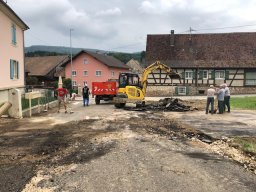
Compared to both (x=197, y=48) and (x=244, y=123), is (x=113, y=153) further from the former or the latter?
(x=197, y=48)

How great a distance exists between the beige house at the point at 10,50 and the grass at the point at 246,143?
1315 cm

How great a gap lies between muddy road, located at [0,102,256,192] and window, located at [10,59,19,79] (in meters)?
12.5

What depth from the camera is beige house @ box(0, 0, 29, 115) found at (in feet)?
74.4

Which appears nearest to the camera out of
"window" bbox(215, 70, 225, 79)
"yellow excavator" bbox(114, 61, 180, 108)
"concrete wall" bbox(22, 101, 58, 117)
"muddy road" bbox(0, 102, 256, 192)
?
"muddy road" bbox(0, 102, 256, 192)

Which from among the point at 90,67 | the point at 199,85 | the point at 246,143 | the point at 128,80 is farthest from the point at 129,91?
the point at 90,67

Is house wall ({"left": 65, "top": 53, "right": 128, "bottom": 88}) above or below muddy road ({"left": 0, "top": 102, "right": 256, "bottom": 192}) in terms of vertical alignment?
above

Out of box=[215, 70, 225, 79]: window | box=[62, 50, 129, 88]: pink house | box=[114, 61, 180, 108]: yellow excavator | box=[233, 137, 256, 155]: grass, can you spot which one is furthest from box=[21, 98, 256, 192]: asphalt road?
box=[62, 50, 129, 88]: pink house

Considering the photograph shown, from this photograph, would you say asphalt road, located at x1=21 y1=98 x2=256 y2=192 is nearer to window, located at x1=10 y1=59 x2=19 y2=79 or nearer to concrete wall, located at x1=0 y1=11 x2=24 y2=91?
concrete wall, located at x1=0 y1=11 x2=24 y2=91

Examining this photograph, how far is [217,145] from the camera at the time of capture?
11438 mm

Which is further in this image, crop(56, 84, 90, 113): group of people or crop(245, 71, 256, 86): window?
crop(245, 71, 256, 86): window

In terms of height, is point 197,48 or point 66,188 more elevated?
point 197,48

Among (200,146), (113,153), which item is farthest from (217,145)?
(113,153)

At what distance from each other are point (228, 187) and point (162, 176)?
1.31 m

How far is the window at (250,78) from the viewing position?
4484 cm
